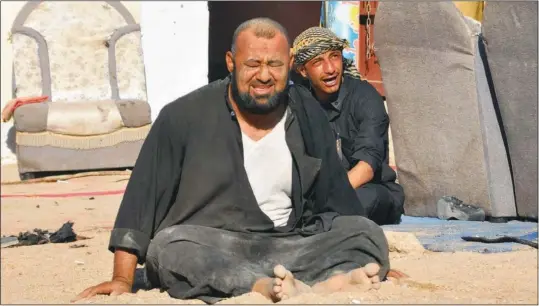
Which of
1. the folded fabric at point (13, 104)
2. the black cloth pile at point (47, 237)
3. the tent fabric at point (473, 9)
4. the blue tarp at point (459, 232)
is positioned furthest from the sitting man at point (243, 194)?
the tent fabric at point (473, 9)

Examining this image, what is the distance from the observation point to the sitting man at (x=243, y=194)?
4270mm

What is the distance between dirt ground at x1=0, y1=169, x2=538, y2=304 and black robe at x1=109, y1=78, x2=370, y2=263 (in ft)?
1.17

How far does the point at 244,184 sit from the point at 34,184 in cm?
560

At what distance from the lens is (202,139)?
441 cm

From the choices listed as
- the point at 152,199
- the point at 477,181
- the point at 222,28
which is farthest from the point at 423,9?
the point at 222,28

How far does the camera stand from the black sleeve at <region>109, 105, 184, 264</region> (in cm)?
428

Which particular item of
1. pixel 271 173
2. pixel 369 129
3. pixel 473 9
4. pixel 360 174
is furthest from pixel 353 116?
pixel 473 9

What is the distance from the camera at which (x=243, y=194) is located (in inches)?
173

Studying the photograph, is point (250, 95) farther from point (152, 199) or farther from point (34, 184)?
point (34, 184)

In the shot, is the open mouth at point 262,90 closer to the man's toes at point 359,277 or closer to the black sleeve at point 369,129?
the man's toes at point 359,277

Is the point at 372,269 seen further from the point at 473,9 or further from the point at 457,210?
the point at 473,9

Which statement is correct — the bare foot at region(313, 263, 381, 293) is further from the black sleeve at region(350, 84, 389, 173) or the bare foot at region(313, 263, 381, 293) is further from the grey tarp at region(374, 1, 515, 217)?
the grey tarp at region(374, 1, 515, 217)

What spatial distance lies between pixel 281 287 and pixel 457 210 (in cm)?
315

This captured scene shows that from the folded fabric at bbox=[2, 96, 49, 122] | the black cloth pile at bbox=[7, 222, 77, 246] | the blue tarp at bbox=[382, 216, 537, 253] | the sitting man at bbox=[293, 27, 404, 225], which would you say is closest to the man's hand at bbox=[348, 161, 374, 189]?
the sitting man at bbox=[293, 27, 404, 225]
